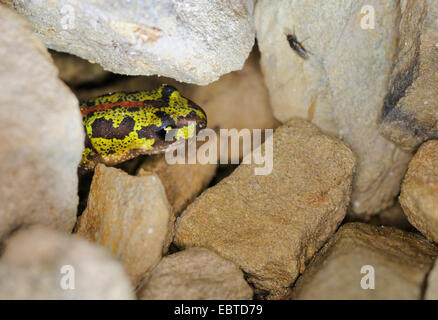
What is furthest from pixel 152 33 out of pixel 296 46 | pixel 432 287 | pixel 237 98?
pixel 432 287

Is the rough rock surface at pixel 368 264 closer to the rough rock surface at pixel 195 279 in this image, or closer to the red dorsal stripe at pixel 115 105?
the rough rock surface at pixel 195 279

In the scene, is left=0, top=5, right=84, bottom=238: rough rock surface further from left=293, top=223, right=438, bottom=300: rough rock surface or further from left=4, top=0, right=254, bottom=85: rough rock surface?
left=293, top=223, right=438, bottom=300: rough rock surface

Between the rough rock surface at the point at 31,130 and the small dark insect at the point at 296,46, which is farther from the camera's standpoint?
the small dark insect at the point at 296,46

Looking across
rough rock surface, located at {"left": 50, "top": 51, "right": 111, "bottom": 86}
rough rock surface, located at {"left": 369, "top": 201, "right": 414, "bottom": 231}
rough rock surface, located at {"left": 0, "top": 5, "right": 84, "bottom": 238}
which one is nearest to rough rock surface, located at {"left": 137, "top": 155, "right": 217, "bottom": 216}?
rough rock surface, located at {"left": 0, "top": 5, "right": 84, "bottom": 238}

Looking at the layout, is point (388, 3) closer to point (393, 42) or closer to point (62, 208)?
point (393, 42)

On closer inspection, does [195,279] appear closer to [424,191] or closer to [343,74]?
[424,191]

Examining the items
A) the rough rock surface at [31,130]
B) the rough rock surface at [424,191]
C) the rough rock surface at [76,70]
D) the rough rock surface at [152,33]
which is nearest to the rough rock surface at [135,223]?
the rough rock surface at [31,130]
